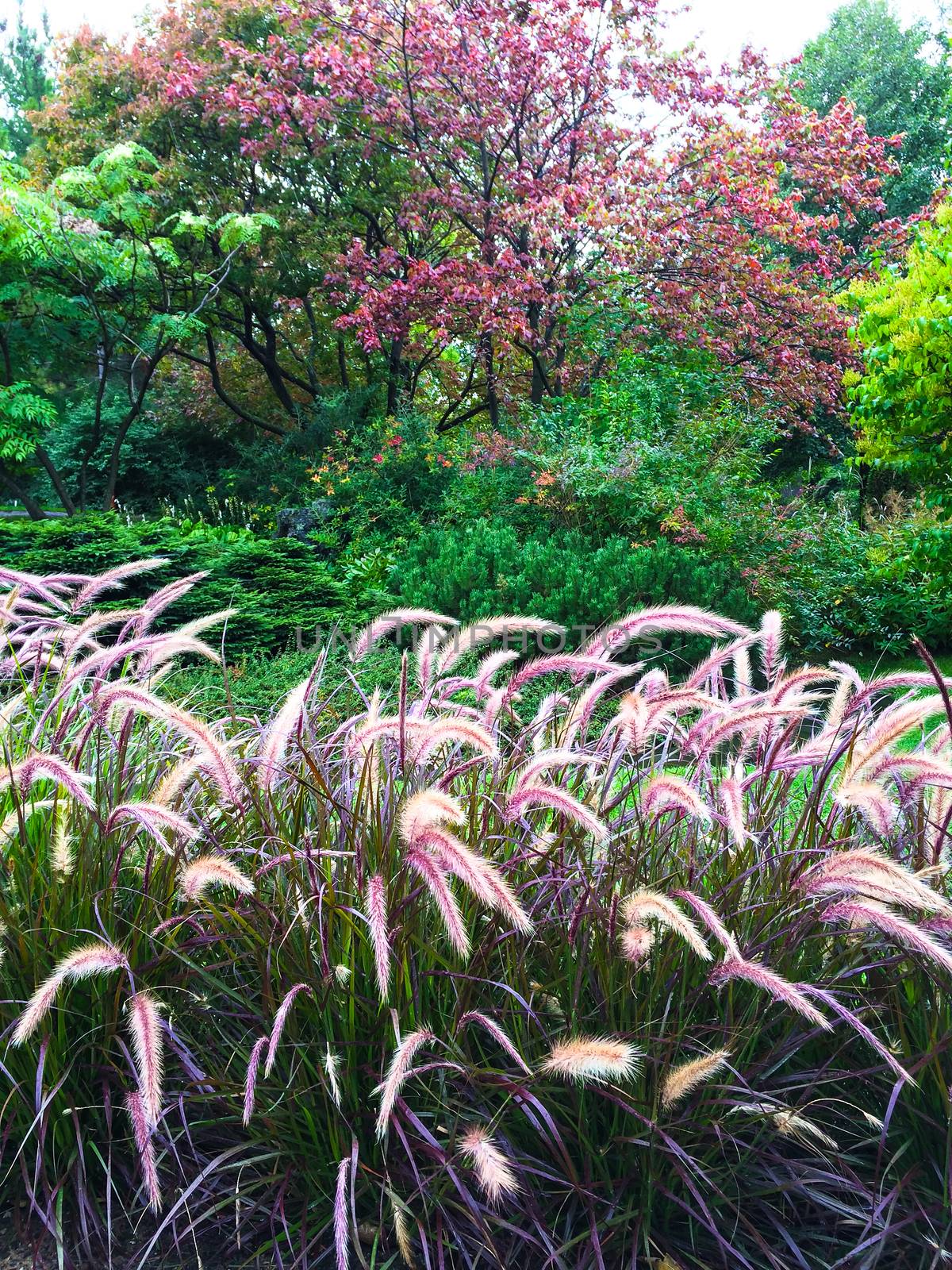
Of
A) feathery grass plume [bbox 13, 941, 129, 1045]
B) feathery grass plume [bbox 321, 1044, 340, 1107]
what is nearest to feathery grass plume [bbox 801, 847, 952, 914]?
feathery grass plume [bbox 321, 1044, 340, 1107]

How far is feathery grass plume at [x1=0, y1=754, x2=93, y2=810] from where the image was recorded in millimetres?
1823

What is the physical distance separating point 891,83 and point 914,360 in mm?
21649

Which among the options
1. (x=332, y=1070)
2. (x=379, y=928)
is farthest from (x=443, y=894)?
(x=332, y=1070)

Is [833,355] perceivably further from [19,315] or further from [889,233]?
[19,315]

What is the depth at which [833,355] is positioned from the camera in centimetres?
1320

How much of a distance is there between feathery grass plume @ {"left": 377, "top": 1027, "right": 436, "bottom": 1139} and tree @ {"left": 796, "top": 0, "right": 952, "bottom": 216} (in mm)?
24861


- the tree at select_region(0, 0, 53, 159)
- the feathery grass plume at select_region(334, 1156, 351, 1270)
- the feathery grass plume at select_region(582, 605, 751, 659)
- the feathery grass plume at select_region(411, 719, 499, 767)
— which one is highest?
the tree at select_region(0, 0, 53, 159)

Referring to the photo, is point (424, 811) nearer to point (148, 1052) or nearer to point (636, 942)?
point (636, 942)

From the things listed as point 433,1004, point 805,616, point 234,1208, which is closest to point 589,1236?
point 433,1004

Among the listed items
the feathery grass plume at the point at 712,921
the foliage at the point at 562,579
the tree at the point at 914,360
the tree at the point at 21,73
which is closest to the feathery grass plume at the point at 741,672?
the feathery grass plume at the point at 712,921

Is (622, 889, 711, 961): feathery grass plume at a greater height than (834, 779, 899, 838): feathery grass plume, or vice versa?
(834, 779, 899, 838): feathery grass plume

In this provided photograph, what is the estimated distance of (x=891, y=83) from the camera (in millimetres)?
24125

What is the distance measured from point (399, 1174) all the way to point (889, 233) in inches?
596

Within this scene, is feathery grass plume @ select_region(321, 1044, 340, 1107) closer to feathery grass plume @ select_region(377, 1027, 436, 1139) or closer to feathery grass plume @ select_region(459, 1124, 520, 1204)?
feathery grass plume @ select_region(377, 1027, 436, 1139)
